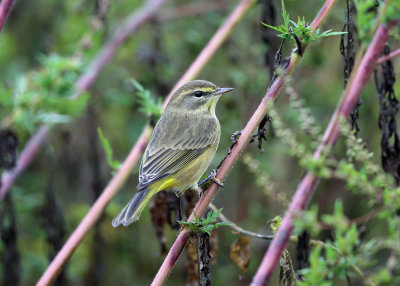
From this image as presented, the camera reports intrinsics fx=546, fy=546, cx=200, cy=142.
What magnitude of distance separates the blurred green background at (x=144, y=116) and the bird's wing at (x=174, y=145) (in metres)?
0.86

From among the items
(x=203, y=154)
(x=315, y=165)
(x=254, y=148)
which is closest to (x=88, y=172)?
(x=254, y=148)

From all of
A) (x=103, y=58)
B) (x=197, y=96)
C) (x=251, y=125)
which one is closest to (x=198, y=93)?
(x=197, y=96)

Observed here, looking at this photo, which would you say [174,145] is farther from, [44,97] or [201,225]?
[201,225]

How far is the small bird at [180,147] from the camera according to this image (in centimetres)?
375

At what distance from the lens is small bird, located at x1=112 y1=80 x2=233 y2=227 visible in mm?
3748

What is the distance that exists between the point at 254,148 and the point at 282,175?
21.2 inches

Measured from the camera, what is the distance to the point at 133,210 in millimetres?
3482

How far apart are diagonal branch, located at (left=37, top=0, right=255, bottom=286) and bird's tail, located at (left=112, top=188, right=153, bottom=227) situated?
0.39 feet

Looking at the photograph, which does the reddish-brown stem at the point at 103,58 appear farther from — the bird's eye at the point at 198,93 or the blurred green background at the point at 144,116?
the bird's eye at the point at 198,93

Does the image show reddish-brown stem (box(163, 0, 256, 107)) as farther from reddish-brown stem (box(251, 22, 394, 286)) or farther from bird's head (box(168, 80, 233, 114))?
reddish-brown stem (box(251, 22, 394, 286))

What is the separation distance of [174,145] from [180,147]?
0.05m

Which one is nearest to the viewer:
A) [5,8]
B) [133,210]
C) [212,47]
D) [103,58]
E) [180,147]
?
[5,8]

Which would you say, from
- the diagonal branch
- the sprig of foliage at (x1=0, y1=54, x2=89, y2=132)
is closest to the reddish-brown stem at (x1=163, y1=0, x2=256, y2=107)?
the diagonal branch

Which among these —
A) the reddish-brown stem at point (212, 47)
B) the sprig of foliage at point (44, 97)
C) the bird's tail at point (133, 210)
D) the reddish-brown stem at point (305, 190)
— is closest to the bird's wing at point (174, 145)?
the bird's tail at point (133, 210)
